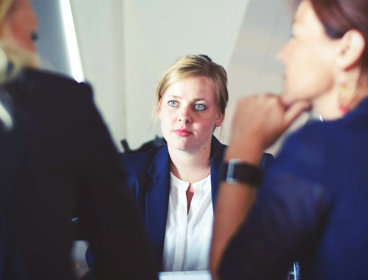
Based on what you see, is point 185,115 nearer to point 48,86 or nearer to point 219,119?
point 219,119

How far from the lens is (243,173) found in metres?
0.49

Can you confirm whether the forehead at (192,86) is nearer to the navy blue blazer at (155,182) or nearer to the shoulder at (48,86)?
the navy blue blazer at (155,182)

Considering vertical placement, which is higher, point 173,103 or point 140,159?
point 173,103

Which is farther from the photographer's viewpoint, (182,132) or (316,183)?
(182,132)

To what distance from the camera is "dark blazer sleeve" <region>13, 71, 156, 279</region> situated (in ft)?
1.35

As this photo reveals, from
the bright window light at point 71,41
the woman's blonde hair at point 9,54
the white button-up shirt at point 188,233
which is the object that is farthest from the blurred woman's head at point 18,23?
the white button-up shirt at point 188,233

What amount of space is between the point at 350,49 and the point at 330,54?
25mm

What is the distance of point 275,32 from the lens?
65 cm

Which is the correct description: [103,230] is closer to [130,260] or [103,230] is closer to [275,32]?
[130,260]

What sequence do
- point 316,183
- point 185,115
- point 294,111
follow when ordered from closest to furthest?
1. point 316,183
2. point 294,111
3. point 185,115

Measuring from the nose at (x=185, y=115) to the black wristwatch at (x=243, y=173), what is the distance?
8.2 inches

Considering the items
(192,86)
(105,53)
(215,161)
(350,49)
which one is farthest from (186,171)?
(350,49)

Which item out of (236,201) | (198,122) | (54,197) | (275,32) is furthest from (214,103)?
(54,197)

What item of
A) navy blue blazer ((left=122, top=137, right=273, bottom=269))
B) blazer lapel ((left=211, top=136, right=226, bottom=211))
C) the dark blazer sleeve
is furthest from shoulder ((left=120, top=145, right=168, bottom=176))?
the dark blazer sleeve
